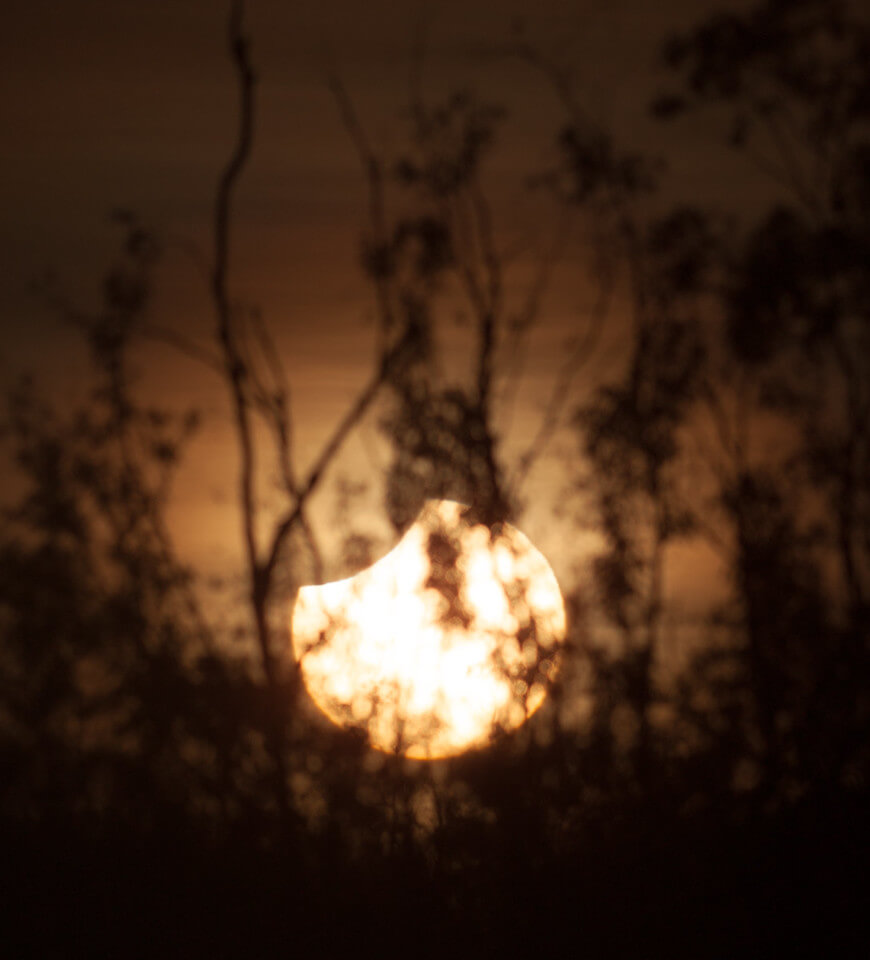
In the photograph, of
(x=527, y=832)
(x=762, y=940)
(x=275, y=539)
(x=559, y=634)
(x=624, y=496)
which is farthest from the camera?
(x=624, y=496)

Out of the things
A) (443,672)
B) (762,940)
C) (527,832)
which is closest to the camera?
(762,940)

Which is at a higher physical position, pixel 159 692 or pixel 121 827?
pixel 159 692

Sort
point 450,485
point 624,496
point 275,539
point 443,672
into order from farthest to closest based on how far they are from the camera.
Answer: point 624,496 < point 275,539 < point 450,485 < point 443,672

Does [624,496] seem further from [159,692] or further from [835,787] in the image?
[835,787]

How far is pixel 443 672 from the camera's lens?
639 inches

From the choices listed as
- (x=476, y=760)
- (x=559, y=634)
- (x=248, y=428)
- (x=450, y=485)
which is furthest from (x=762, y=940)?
(x=248, y=428)

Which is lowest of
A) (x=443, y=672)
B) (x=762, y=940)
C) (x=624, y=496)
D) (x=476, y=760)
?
(x=762, y=940)

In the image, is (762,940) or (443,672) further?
(443,672)

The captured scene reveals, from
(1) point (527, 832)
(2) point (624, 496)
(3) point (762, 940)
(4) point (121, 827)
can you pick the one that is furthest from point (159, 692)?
(3) point (762, 940)

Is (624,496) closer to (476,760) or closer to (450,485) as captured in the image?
(450,485)

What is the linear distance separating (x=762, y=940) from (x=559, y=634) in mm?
8076

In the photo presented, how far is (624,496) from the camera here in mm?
23844

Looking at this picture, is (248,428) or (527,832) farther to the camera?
(248,428)

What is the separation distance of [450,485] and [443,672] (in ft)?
15.2
